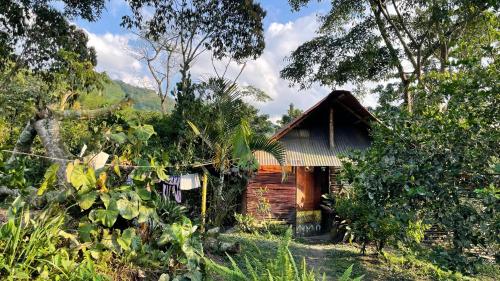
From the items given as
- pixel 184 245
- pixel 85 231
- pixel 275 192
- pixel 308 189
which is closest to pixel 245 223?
pixel 275 192

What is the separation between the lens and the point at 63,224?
3266 mm

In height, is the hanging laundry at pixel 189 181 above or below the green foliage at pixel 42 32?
below

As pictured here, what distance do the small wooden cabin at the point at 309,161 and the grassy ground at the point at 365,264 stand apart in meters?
2.85

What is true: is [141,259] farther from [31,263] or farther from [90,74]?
[90,74]

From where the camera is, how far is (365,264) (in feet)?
22.1

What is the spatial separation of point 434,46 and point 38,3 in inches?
456

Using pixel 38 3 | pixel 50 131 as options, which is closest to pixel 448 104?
pixel 50 131

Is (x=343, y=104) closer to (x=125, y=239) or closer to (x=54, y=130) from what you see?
(x=54, y=130)

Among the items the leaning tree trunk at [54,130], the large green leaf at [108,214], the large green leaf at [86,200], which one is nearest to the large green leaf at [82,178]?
the large green leaf at [86,200]

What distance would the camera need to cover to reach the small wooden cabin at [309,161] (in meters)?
10.2

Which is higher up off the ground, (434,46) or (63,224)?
(434,46)

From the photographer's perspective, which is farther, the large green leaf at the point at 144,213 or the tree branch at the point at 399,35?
the tree branch at the point at 399,35

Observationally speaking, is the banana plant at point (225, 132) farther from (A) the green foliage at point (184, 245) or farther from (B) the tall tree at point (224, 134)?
(A) the green foliage at point (184, 245)

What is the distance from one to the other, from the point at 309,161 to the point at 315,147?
710 millimetres
